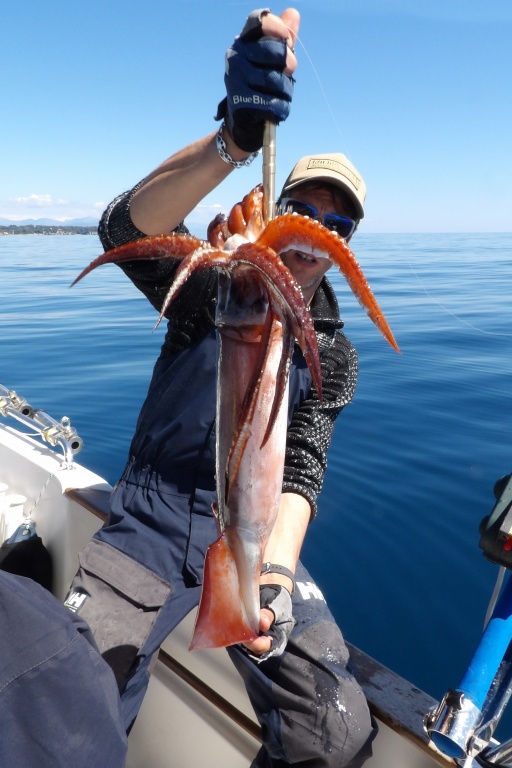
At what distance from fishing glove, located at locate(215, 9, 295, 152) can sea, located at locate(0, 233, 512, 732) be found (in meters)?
3.14

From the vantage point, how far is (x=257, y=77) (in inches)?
67.8

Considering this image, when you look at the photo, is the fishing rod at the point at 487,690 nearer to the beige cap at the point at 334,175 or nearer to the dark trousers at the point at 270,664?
the dark trousers at the point at 270,664

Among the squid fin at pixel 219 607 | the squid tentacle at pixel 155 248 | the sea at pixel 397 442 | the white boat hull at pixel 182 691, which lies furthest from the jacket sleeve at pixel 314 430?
the squid tentacle at pixel 155 248

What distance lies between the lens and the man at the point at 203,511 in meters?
2.32

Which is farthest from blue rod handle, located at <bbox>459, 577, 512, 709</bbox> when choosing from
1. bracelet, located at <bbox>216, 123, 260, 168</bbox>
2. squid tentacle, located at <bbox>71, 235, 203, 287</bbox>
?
bracelet, located at <bbox>216, 123, 260, 168</bbox>

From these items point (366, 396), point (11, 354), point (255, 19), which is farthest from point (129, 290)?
point (255, 19)

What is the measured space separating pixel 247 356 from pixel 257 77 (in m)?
0.93

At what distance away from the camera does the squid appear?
3.73ft

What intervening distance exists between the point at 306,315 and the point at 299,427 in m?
1.96

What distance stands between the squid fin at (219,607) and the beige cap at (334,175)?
5.56ft

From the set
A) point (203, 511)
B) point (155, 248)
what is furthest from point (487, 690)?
point (155, 248)

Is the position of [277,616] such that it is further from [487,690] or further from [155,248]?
[155,248]

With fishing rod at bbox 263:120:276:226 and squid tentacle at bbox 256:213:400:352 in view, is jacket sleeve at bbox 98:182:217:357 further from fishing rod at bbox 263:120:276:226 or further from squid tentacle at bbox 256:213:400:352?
squid tentacle at bbox 256:213:400:352

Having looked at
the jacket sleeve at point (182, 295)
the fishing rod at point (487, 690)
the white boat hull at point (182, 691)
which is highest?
the jacket sleeve at point (182, 295)
